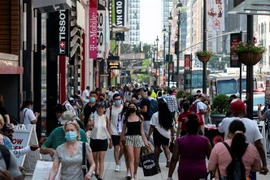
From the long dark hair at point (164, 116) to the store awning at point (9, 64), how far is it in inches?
153

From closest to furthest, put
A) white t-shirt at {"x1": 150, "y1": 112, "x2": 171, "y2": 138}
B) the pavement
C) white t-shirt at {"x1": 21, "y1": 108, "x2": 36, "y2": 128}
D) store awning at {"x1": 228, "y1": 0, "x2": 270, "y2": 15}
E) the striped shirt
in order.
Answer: the striped shirt → store awning at {"x1": 228, "y1": 0, "x2": 270, "y2": 15} → the pavement → white t-shirt at {"x1": 150, "y1": 112, "x2": 171, "y2": 138} → white t-shirt at {"x1": 21, "y1": 108, "x2": 36, "y2": 128}

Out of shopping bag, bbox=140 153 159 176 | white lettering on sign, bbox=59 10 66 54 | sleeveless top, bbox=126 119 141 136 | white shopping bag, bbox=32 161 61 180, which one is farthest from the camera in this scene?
white lettering on sign, bbox=59 10 66 54

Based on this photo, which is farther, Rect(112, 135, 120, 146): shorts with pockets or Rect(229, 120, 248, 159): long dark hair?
Rect(112, 135, 120, 146): shorts with pockets

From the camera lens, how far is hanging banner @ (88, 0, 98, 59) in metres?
45.6

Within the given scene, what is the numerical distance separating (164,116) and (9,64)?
4.63 meters

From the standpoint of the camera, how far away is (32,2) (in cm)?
2291

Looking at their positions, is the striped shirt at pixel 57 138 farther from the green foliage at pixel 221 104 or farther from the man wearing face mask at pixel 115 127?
the green foliage at pixel 221 104

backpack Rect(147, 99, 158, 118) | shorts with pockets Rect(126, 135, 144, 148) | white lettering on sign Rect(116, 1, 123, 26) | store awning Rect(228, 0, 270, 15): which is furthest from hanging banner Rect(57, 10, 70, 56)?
white lettering on sign Rect(116, 1, 123, 26)

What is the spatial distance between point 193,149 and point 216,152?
122cm

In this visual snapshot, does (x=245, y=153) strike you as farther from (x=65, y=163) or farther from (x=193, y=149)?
(x=65, y=163)

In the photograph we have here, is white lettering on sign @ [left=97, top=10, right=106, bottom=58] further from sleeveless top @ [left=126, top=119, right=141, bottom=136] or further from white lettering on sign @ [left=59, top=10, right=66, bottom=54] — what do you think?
sleeveless top @ [left=126, top=119, right=141, bottom=136]

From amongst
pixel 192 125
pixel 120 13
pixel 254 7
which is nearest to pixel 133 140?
pixel 254 7

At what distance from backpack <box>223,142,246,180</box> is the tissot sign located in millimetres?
19662

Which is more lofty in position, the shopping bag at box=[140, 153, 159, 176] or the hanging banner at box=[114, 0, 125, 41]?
the hanging banner at box=[114, 0, 125, 41]
